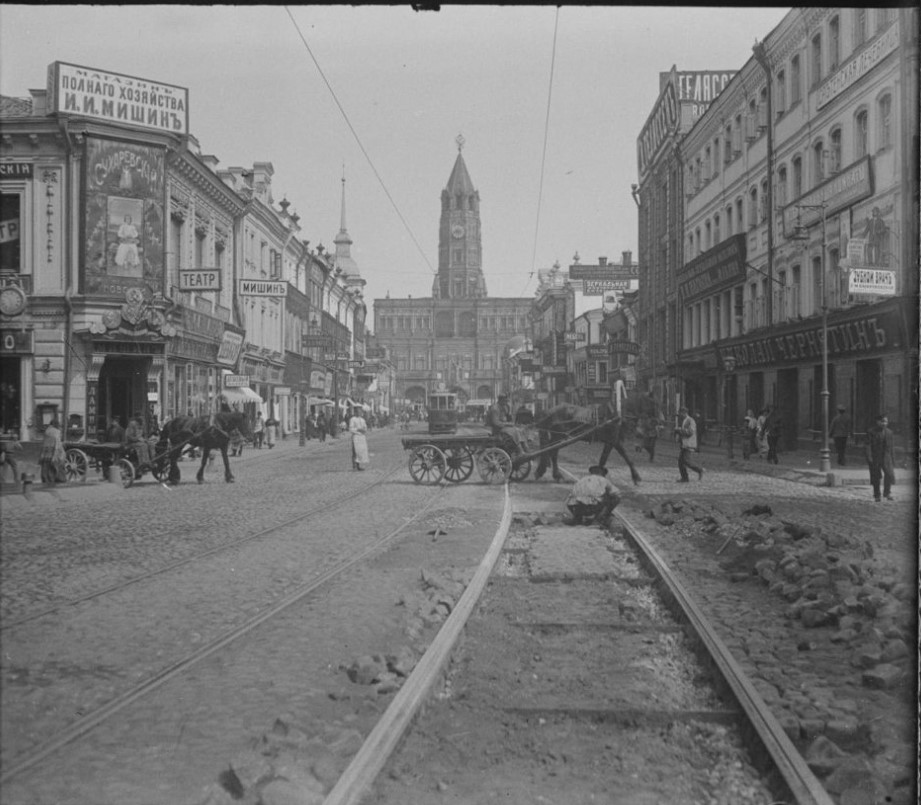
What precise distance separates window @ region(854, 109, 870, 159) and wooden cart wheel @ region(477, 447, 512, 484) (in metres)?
8.93

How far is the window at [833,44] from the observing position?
5.69 m

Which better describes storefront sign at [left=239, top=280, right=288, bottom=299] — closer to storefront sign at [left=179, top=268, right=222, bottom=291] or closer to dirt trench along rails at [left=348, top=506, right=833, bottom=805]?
storefront sign at [left=179, top=268, right=222, bottom=291]

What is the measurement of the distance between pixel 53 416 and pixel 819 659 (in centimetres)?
542

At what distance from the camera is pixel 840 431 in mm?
11305

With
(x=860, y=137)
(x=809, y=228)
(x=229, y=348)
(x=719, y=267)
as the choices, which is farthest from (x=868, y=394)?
(x=719, y=267)

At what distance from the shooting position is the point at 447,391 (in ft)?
164

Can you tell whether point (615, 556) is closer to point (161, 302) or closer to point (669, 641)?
point (669, 641)

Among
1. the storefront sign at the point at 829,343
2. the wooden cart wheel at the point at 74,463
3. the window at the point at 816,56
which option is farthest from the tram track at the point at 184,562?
the window at the point at 816,56

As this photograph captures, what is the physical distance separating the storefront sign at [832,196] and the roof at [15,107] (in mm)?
7452

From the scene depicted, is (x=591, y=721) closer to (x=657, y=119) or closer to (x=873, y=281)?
(x=873, y=281)

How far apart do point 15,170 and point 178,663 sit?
3112 millimetres

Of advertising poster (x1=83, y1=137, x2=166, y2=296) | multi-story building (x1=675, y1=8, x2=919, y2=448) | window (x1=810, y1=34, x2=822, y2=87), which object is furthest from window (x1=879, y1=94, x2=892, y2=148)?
advertising poster (x1=83, y1=137, x2=166, y2=296)

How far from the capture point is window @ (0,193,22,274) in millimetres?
5332

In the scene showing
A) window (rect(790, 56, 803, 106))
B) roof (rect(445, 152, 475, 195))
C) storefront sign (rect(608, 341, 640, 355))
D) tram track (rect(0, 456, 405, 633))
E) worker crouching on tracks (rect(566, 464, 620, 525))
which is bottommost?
tram track (rect(0, 456, 405, 633))
